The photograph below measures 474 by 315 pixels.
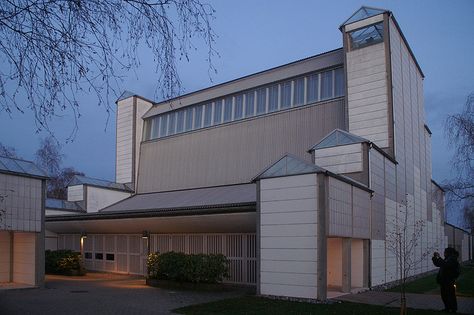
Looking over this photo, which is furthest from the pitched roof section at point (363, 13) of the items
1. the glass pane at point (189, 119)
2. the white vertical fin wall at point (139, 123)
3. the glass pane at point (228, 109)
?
the white vertical fin wall at point (139, 123)

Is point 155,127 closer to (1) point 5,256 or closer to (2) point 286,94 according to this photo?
(2) point 286,94

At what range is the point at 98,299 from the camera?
16016 millimetres

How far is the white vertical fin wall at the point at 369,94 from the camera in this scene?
2267cm

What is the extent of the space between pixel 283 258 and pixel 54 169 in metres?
39.9

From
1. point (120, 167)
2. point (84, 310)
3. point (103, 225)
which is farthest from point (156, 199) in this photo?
point (84, 310)

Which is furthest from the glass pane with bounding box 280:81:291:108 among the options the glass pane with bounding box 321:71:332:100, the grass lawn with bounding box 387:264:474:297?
the grass lawn with bounding box 387:264:474:297

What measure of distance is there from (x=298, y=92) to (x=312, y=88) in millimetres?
853

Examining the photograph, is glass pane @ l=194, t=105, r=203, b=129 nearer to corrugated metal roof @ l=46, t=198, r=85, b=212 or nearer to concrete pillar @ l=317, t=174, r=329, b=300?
corrugated metal roof @ l=46, t=198, r=85, b=212

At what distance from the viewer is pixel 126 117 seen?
35.4 meters

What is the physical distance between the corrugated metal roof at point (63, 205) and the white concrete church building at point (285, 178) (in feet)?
0.34

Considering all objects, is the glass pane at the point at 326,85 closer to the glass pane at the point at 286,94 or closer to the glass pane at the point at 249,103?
the glass pane at the point at 286,94

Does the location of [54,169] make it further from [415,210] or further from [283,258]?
[283,258]

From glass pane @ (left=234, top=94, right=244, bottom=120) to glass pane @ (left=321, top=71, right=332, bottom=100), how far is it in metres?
5.42

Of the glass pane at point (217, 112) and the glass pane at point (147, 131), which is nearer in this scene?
the glass pane at point (217, 112)
